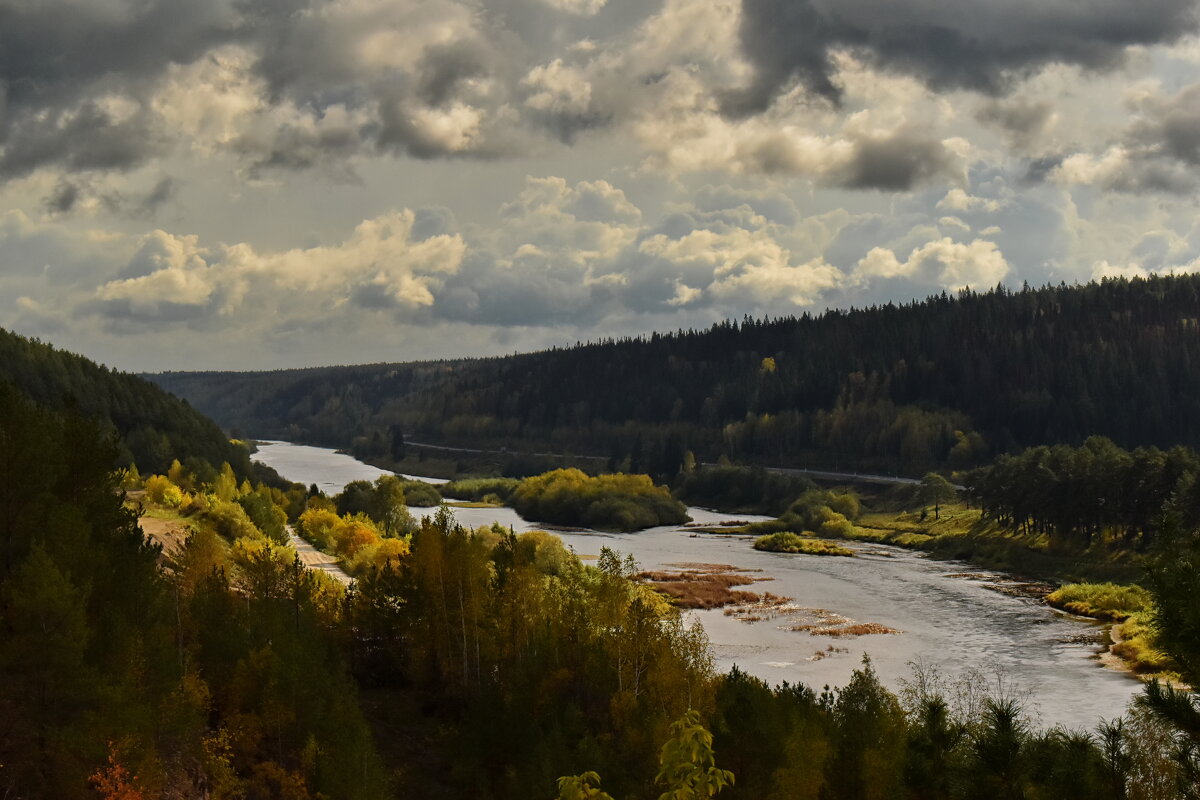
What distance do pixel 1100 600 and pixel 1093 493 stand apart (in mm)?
29459

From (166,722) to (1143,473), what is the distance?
365 feet

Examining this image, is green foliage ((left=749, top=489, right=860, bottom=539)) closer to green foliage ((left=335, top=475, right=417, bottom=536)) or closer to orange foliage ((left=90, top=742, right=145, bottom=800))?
green foliage ((left=335, top=475, right=417, bottom=536))

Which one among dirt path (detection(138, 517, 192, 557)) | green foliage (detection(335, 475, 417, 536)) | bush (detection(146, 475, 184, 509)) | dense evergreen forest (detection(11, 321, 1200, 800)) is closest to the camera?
dense evergreen forest (detection(11, 321, 1200, 800))

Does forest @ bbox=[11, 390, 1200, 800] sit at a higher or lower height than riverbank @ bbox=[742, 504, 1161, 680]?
higher

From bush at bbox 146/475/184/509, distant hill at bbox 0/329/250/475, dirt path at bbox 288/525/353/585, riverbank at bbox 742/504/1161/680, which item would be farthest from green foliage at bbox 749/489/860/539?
bush at bbox 146/475/184/509

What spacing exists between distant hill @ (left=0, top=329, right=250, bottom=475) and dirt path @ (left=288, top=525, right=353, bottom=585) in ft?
156

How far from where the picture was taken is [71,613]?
3872 centimetres

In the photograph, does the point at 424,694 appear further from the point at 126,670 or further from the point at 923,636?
the point at 923,636

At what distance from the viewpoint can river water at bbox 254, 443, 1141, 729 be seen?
71.3 m

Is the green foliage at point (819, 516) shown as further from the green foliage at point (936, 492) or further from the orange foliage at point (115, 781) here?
the orange foliage at point (115, 781)

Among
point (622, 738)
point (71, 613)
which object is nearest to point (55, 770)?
point (71, 613)

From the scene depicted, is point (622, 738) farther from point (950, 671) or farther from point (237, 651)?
point (950, 671)

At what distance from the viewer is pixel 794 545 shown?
6309 inches

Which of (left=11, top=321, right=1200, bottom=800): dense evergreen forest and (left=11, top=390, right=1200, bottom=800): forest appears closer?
(left=11, top=321, right=1200, bottom=800): dense evergreen forest
